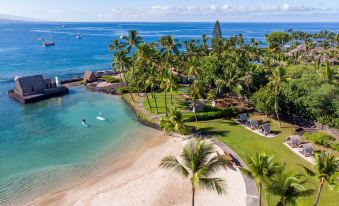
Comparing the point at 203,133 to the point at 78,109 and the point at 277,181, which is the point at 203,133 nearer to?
the point at 277,181

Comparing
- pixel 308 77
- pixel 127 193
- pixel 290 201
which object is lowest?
pixel 127 193

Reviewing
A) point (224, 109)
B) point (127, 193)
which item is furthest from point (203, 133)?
point (127, 193)

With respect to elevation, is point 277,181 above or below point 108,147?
above

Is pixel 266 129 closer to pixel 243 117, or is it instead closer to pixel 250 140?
pixel 250 140

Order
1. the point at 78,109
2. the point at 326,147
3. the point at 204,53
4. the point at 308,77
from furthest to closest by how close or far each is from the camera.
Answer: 1. the point at 204,53
2. the point at 78,109
3. the point at 308,77
4. the point at 326,147

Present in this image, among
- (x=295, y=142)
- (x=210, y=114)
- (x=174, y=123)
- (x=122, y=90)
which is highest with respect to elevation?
(x=174, y=123)

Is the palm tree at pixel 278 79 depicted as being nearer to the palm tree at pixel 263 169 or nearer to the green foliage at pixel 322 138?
the green foliage at pixel 322 138

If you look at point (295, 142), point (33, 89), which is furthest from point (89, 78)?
point (295, 142)
